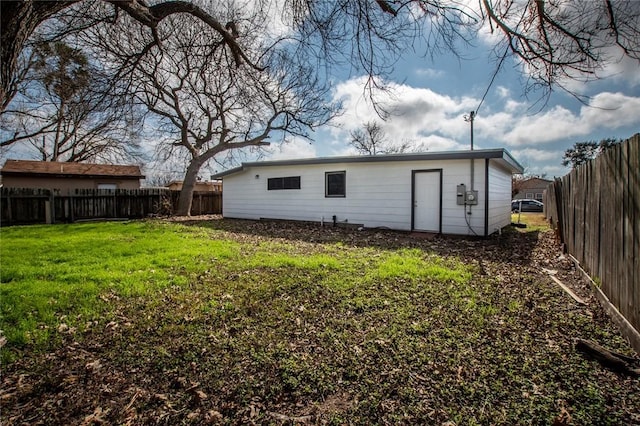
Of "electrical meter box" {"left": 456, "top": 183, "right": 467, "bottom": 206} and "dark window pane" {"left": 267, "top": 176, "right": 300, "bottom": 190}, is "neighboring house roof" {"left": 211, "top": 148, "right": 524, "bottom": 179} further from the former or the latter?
"electrical meter box" {"left": 456, "top": 183, "right": 467, "bottom": 206}

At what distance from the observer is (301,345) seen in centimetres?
282

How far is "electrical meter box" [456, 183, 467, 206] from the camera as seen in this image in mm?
9008

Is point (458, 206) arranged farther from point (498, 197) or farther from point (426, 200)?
point (498, 197)

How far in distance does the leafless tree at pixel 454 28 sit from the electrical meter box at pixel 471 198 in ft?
19.1

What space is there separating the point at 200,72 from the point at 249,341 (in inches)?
161

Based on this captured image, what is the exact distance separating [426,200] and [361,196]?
7.62 ft

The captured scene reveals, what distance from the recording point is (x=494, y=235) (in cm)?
952

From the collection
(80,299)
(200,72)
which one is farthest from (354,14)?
(80,299)

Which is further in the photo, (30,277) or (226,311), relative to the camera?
(30,277)

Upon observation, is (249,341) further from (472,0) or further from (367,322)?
(472,0)

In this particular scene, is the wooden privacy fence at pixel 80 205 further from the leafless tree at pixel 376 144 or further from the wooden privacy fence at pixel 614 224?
the leafless tree at pixel 376 144

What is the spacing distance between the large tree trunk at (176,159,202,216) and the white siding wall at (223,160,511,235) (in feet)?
10.3

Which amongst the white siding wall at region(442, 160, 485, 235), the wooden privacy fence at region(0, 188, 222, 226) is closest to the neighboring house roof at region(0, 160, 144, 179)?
the wooden privacy fence at region(0, 188, 222, 226)

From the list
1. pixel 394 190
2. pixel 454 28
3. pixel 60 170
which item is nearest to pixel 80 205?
A: pixel 60 170
